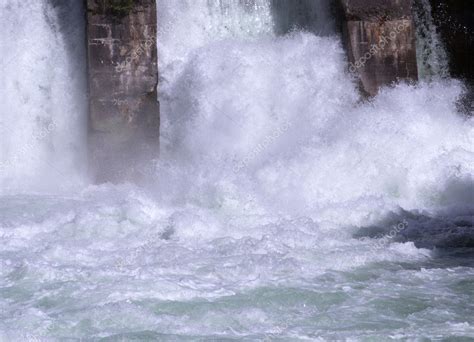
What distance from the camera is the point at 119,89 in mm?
10945

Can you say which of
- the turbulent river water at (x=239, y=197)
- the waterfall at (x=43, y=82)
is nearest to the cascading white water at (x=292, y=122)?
the turbulent river water at (x=239, y=197)

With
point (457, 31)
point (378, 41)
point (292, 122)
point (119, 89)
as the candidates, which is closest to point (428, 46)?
point (457, 31)

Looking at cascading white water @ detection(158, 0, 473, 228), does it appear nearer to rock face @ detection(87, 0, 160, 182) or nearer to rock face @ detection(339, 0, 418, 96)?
rock face @ detection(339, 0, 418, 96)

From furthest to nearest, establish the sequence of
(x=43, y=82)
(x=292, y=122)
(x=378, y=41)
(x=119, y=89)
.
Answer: (x=378, y=41) → (x=43, y=82) → (x=292, y=122) → (x=119, y=89)

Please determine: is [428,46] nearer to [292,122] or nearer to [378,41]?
[378,41]

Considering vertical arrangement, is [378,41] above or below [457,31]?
below

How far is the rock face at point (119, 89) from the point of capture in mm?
10852

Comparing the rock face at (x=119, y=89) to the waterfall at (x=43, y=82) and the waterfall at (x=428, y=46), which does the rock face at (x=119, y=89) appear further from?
the waterfall at (x=428, y=46)

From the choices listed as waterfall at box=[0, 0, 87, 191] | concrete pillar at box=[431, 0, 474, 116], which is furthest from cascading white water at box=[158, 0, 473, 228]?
waterfall at box=[0, 0, 87, 191]

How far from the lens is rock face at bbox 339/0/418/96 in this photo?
11.8 metres

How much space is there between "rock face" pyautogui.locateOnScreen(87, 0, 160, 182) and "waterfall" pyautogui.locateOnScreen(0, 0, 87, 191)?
637 millimetres

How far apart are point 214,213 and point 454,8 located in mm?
6388

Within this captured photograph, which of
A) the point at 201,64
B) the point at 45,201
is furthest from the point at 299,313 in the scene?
the point at 201,64

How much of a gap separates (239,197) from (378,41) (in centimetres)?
411
